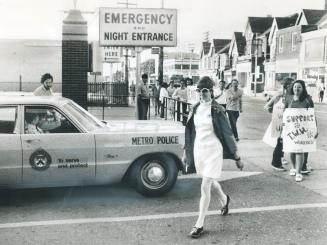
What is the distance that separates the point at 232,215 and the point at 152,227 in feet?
3.60

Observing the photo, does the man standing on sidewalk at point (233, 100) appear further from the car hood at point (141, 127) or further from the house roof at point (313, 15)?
the house roof at point (313, 15)

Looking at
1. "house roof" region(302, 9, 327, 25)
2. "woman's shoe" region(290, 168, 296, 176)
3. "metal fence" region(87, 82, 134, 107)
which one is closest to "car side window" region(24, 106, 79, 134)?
"woman's shoe" region(290, 168, 296, 176)

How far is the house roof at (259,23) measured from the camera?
207 ft

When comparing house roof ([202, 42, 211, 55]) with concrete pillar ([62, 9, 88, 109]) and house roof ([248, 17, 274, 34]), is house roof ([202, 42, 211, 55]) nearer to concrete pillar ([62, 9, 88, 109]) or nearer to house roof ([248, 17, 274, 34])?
house roof ([248, 17, 274, 34])

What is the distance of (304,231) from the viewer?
551 cm

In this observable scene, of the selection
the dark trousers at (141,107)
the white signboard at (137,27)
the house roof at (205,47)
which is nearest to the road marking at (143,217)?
the white signboard at (137,27)

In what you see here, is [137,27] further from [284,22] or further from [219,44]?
[219,44]

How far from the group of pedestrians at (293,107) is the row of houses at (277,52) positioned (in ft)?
89.6

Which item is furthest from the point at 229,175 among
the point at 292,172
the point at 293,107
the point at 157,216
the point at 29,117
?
the point at 29,117

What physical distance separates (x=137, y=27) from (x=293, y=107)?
663 centimetres

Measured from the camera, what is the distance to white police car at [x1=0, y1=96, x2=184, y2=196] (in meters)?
6.43

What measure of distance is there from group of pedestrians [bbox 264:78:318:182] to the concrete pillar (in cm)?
675

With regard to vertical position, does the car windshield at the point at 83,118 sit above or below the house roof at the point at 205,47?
below

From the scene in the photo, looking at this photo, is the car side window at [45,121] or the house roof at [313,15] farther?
the house roof at [313,15]
